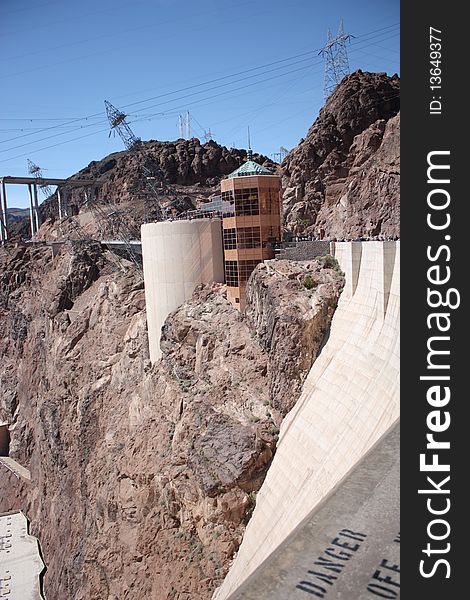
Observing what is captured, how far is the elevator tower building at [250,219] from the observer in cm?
2920

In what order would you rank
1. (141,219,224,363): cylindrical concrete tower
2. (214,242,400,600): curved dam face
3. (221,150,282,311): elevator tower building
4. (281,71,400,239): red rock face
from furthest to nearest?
(281,71,400,239): red rock face, (141,219,224,363): cylindrical concrete tower, (221,150,282,311): elevator tower building, (214,242,400,600): curved dam face

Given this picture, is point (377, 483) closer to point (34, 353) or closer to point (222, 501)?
point (222, 501)

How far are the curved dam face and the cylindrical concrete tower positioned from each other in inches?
369

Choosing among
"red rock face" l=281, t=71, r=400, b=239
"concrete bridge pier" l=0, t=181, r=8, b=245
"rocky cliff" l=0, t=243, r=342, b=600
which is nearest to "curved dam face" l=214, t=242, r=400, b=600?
"rocky cliff" l=0, t=243, r=342, b=600

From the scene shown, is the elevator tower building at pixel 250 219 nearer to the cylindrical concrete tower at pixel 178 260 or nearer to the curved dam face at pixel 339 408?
the cylindrical concrete tower at pixel 178 260

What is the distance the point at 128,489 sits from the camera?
28.9 m

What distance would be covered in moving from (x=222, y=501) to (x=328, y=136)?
37530mm

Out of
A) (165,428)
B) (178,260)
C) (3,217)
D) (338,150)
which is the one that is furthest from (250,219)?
(3,217)

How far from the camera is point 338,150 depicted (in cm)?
5138

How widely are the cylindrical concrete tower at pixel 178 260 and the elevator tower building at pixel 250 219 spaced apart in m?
1.71

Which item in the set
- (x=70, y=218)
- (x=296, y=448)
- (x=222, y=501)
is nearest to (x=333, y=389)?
(x=296, y=448)

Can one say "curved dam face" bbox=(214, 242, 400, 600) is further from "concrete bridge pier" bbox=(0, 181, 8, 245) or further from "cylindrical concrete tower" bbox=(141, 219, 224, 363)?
"concrete bridge pier" bbox=(0, 181, 8, 245)

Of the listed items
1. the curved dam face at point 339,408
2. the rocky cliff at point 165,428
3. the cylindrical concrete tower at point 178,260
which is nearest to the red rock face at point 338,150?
the rocky cliff at point 165,428

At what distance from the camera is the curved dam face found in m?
18.7
